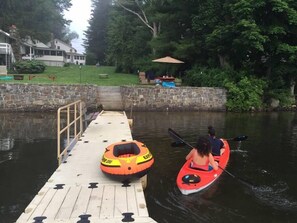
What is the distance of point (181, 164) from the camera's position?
33.1ft

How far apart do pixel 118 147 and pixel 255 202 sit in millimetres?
3244

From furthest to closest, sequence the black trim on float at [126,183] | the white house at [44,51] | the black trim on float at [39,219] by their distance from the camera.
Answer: the white house at [44,51] < the black trim on float at [126,183] < the black trim on float at [39,219]

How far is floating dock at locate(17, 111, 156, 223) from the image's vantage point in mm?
5320

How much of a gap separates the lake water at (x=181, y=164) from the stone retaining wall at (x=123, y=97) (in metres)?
3.77

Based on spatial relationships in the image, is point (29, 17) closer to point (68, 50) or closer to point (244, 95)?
point (68, 50)

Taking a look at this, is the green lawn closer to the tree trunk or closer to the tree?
the tree trunk

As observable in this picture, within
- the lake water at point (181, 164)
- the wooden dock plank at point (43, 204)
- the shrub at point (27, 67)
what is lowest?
the lake water at point (181, 164)

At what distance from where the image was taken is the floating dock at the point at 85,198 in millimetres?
5320

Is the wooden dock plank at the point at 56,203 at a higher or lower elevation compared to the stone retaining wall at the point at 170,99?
lower

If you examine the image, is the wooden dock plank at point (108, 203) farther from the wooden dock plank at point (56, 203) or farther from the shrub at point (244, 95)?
the shrub at point (244, 95)

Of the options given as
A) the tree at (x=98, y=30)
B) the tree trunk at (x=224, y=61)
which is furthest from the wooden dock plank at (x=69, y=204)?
the tree at (x=98, y=30)

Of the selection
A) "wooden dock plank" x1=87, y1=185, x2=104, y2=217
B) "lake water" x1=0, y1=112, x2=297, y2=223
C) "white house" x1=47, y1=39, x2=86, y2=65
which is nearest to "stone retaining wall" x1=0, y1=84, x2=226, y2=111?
"lake water" x1=0, y1=112, x2=297, y2=223

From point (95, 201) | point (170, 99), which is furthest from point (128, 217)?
point (170, 99)

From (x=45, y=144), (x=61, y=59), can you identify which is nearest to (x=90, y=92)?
(x=45, y=144)
